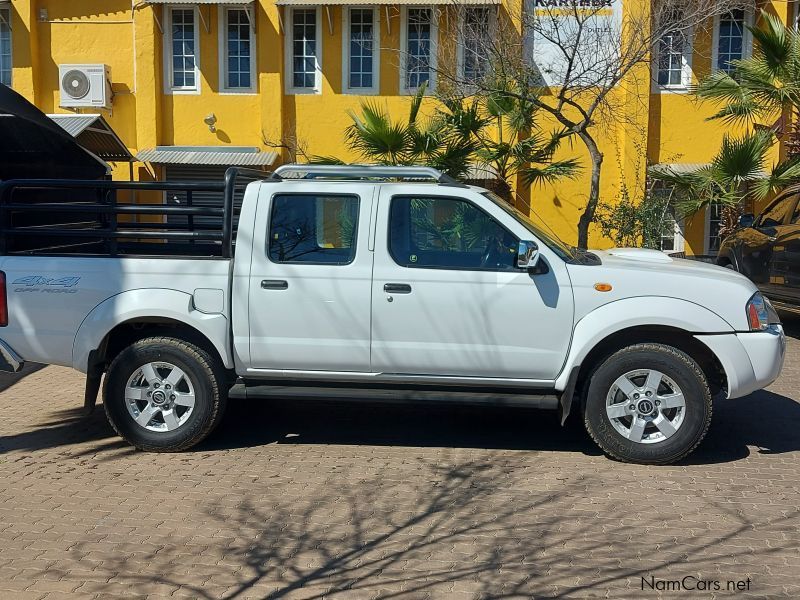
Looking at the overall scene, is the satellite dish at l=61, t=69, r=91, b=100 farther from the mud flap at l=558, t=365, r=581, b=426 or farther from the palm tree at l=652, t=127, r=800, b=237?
the mud flap at l=558, t=365, r=581, b=426

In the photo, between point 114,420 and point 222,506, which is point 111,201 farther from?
point 222,506

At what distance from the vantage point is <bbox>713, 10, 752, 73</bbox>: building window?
1794cm

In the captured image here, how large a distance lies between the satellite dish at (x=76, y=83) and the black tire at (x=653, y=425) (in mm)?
15289

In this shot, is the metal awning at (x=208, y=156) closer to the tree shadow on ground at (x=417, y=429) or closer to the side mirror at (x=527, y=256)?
the tree shadow on ground at (x=417, y=429)

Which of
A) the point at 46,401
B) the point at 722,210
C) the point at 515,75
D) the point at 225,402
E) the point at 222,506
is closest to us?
the point at 222,506

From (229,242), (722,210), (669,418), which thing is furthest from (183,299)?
(722,210)

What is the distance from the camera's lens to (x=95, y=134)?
1602 centimetres

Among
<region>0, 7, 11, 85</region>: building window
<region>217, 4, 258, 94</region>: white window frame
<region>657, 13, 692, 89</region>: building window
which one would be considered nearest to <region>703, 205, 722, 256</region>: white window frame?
<region>657, 13, 692, 89</region>: building window

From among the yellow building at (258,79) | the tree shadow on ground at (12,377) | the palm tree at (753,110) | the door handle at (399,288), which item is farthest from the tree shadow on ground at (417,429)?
the yellow building at (258,79)

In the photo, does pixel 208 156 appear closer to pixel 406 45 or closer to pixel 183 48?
pixel 183 48

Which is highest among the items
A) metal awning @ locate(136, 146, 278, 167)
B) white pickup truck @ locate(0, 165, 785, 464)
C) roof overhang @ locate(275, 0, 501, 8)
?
roof overhang @ locate(275, 0, 501, 8)

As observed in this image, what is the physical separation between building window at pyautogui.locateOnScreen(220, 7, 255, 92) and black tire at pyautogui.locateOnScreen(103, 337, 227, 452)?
528 inches

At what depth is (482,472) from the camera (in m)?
6.23

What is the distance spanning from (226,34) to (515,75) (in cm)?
761
